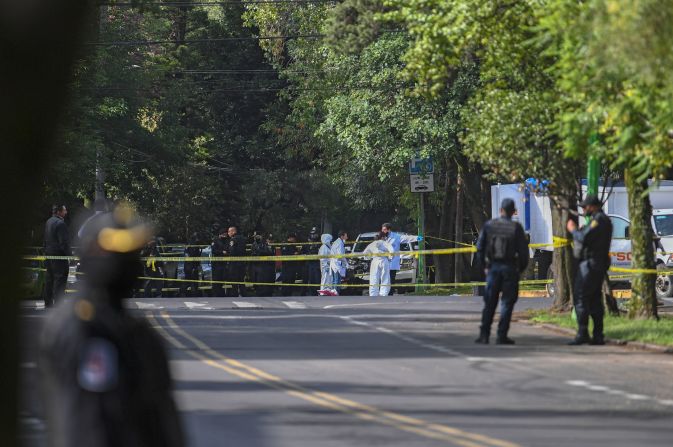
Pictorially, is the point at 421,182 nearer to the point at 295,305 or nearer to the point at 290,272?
the point at 290,272

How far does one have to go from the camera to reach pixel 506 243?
1894 centimetres

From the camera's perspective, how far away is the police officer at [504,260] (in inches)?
744

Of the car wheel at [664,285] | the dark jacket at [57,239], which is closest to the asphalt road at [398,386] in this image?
the dark jacket at [57,239]

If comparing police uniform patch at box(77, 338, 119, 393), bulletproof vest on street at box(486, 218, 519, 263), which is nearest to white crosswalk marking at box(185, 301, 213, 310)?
bulletproof vest on street at box(486, 218, 519, 263)

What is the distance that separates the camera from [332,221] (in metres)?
69.1

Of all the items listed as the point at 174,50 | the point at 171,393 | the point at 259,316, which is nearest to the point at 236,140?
the point at 174,50

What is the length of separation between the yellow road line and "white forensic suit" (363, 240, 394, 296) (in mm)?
16311

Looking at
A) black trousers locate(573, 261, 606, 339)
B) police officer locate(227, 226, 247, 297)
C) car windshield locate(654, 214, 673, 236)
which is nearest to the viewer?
black trousers locate(573, 261, 606, 339)

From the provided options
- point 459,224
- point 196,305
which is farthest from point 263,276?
point 459,224

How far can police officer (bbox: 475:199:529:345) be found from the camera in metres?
18.9

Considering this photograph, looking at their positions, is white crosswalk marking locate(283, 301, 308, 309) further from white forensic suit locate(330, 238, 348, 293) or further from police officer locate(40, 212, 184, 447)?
police officer locate(40, 212, 184, 447)

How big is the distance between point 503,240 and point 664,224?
56.5 feet

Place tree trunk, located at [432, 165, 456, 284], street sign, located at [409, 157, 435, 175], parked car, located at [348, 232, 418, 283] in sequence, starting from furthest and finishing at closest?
1. tree trunk, located at [432, 165, 456, 284]
2. parked car, located at [348, 232, 418, 283]
3. street sign, located at [409, 157, 435, 175]

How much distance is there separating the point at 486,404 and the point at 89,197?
4435cm
